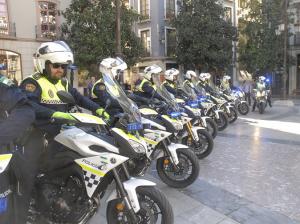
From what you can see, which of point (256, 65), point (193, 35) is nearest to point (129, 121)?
point (193, 35)

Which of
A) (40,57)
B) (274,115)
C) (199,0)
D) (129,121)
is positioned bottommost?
(274,115)

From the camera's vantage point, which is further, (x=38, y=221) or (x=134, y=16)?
(x=134, y=16)

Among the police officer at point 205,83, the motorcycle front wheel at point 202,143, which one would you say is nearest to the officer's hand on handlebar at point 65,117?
the motorcycle front wheel at point 202,143

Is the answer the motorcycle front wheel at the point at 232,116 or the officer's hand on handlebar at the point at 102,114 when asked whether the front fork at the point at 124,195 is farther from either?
the motorcycle front wheel at the point at 232,116

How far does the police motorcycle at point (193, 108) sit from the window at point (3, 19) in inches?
499

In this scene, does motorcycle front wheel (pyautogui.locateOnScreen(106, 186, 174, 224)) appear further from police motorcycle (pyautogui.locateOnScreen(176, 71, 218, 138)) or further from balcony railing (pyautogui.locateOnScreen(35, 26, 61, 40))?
balcony railing (pyautogui.locateOnScreen(35, 26, 61, 40))

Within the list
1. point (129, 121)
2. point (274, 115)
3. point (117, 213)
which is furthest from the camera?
point (274, 115)

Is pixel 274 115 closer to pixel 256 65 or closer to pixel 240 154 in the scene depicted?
pixel 240 154

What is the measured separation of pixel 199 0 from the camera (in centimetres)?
2316

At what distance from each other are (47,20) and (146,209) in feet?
60.7

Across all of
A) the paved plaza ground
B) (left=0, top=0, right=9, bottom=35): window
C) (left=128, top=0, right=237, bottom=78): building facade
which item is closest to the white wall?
(left=0, top=0, right=9, bottom=35): window

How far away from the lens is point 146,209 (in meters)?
3.23

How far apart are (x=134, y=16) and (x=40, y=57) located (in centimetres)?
1448

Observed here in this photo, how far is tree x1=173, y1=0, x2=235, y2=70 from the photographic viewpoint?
2311 centimetres
